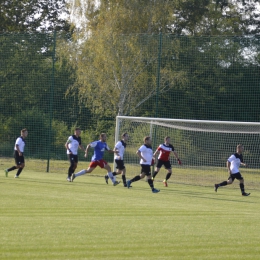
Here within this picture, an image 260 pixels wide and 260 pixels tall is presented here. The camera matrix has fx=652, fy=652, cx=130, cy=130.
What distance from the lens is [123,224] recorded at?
11.4 meters

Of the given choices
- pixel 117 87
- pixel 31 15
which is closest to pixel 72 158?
pixel 117 87

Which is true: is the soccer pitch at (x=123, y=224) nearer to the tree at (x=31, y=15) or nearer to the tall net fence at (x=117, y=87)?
the tall net fence at (x=117, y=87)

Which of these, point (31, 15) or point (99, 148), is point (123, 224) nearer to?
point (99, 148)

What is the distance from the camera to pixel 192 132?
2580 centimetres

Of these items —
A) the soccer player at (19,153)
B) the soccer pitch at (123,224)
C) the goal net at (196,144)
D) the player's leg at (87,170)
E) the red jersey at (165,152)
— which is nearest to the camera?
the soccer pitch at (123,224)

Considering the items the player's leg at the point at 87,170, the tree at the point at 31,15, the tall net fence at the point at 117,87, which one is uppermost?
the tree at the point at 31,15

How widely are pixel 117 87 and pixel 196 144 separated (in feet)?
24.6

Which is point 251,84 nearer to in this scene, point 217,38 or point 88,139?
point 217,38

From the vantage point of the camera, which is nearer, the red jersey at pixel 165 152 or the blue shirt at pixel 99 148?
the blue shirt at pixel 99 148

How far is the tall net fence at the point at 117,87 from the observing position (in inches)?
1085

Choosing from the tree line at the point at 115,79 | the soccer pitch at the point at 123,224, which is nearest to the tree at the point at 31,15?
the tree line at the point at 115,79

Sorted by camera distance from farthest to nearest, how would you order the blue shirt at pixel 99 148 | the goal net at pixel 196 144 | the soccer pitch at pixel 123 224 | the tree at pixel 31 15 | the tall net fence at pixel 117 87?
the tree at pixel 31 15 < the tall net fence at pixel 117 87 < the goal net at pixel 196 144 < the blue shirt at pixel 99 148 < the soccer pitch at pixel 123 224

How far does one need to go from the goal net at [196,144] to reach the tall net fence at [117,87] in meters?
0.26

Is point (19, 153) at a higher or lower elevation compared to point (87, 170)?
higher
